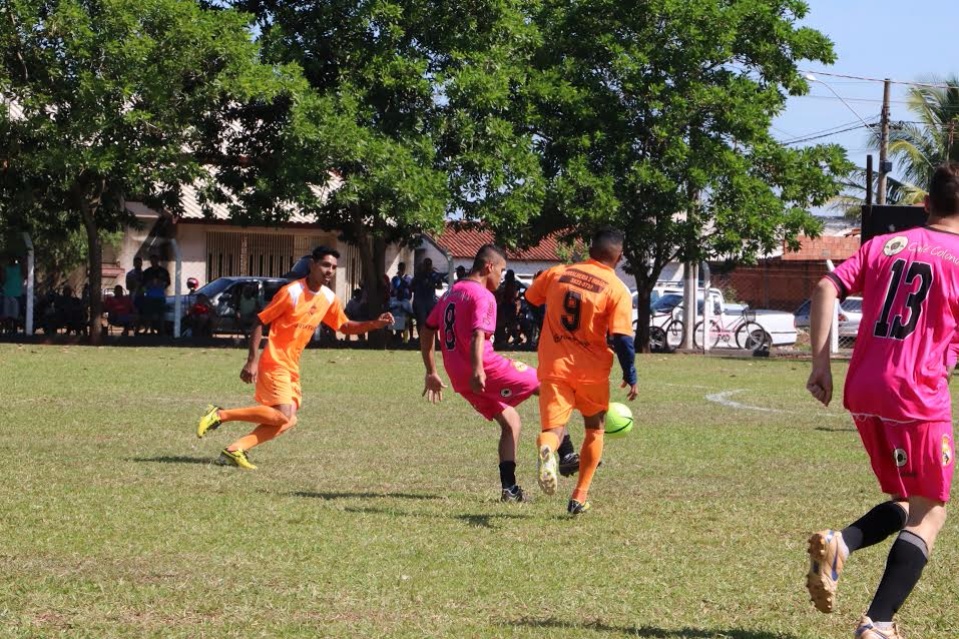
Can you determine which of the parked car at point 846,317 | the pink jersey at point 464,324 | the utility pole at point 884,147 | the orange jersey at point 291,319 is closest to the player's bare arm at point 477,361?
the pink jersey at point 464,324

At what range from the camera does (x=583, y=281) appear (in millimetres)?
8805

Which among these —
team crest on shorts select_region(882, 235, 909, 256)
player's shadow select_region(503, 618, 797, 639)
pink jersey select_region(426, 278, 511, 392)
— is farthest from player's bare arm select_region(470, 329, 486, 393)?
team crest on shorts select_region(882, 235, 909, 256)

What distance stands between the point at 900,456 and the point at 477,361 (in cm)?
440

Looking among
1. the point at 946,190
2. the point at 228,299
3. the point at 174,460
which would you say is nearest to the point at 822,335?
the point at 946,190

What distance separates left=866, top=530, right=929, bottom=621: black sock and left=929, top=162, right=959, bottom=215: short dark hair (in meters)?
1.26

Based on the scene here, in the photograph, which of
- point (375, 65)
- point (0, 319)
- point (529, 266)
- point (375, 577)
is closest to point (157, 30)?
point (375, 65)

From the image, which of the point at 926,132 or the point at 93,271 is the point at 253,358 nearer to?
the point at 93,271

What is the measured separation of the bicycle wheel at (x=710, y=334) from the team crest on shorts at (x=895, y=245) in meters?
29.6

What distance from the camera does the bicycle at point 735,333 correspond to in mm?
34722

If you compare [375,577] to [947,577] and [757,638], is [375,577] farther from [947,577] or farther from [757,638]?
[947,577]

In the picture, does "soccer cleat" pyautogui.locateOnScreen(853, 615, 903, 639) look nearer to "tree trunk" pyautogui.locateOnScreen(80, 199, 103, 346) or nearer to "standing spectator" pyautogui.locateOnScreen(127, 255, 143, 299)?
"tree trunk" pyautogui.locateOnScreen(80, 199, 103, 346)

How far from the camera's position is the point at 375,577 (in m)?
6.92

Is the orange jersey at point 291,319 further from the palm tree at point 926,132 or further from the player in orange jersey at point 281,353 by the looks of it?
the palm tree at point 926,132

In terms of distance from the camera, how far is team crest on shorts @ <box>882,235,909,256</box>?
18.2 feet
